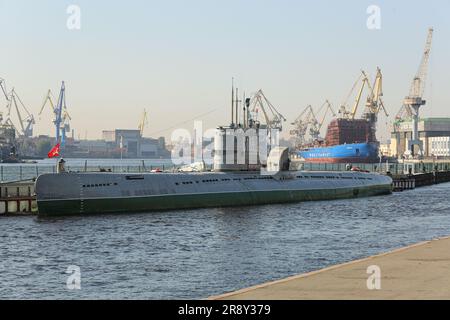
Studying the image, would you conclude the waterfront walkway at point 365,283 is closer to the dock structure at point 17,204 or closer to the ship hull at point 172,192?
the ship hull at point 172,192

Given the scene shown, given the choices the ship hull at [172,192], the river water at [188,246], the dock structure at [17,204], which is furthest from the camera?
the dock structure at [17,204]

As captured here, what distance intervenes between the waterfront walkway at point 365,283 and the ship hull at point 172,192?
36.6m

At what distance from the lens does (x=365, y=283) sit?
66.6 ft

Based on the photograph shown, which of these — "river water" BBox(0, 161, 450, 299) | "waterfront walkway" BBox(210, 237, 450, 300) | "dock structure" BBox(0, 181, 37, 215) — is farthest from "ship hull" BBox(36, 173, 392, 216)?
"waterfront walkway" BBox(210, 237, 450, 300)

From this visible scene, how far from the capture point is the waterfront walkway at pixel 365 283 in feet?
60.9

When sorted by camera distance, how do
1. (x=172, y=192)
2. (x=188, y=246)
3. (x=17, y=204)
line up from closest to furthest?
(x=188, y=246), (x=17, y=204), (x=172, y=192)

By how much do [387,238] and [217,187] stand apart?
24251 mm

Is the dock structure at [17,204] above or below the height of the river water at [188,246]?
above

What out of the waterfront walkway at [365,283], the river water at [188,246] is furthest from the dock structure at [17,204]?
the waterfront walkway at [365,283]

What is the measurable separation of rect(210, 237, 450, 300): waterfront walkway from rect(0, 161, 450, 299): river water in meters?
7.36

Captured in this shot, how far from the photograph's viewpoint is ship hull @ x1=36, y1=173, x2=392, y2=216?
57.0 m

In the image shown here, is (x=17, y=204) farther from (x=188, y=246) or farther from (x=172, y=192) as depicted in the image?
(x=188, y=246)

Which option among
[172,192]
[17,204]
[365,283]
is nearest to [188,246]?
[365,283]

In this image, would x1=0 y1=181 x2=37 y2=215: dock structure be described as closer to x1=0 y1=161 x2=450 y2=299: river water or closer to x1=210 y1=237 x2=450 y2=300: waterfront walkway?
x1=0 y1=161 x2=450 y2=299: river water
